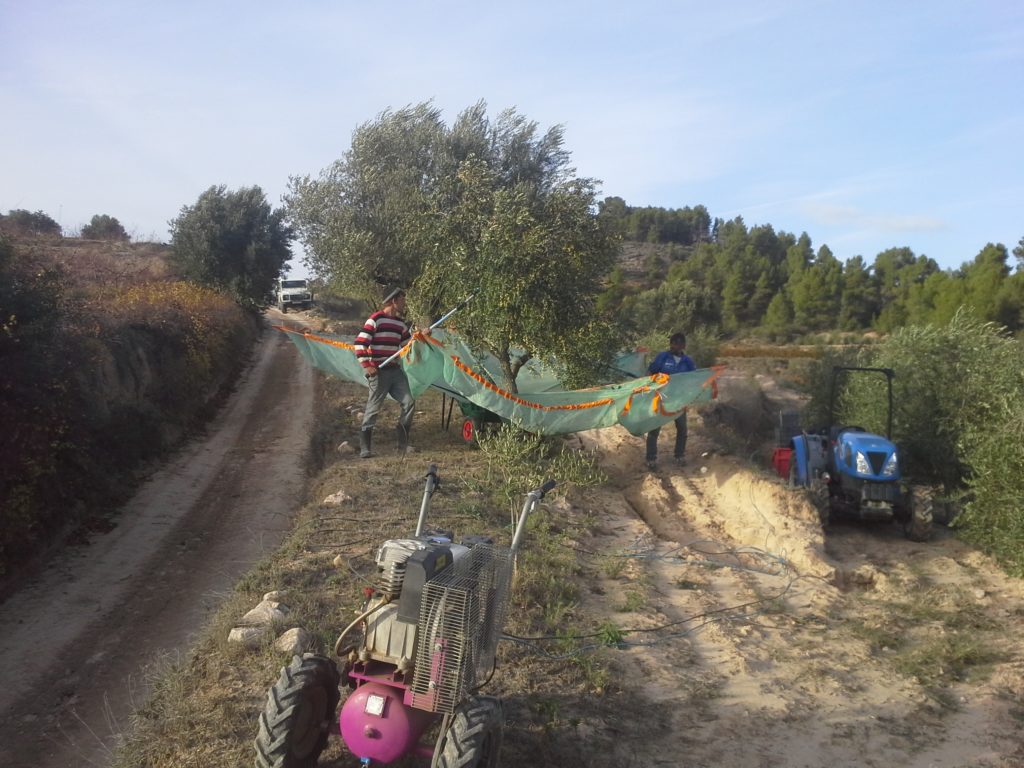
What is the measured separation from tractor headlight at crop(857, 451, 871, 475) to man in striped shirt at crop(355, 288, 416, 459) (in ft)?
18.9

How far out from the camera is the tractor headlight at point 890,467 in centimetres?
966

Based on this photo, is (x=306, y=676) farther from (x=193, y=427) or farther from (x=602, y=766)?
(x=193, y=427)

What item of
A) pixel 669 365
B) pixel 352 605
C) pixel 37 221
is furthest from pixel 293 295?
pixel 352 605

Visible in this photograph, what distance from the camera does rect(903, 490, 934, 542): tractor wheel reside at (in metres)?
9.45

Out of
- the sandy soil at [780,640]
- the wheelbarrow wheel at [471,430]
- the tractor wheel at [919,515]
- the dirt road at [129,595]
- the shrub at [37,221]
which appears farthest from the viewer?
the shrub at [37,221]

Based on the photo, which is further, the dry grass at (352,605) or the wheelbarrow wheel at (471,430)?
the wheelbarrow wheel at (471,430)

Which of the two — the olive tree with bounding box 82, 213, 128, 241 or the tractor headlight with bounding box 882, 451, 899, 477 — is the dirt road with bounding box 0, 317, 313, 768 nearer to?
the tractor headlight with bounding box 882, 451, 899, 477

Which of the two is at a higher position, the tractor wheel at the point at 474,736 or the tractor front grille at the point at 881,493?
the tractor wheel at the point at 474,736

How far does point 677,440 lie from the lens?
11000mm

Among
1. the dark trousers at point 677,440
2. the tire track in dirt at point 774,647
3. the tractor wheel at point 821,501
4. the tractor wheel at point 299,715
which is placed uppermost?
the dark trousers at point 677,440

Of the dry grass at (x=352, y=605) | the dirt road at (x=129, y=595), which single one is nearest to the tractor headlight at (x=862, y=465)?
the dry grass at (x=352, y=605)

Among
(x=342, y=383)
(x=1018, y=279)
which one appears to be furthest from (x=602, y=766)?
(x=1018, y=279)

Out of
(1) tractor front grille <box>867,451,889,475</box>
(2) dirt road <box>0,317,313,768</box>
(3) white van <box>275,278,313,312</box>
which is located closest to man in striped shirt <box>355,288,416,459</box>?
(2) dirt road <box>0,317,313,768</box>

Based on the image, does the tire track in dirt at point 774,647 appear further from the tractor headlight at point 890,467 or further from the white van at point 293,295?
the white van at point 293,295
